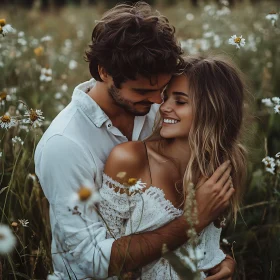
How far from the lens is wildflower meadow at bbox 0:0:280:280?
2295mm

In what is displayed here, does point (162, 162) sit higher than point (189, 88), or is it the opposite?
point (189, 88)

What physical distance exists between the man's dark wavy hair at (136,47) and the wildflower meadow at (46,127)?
13.5 inches

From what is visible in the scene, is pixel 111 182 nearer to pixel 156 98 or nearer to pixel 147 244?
pixel 147 244

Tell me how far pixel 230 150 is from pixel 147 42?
664mm

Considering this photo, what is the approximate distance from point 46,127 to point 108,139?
3.82ft

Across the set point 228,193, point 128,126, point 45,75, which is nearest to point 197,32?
point 45,75

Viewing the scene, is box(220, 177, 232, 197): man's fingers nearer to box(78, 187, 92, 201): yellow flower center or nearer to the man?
the man

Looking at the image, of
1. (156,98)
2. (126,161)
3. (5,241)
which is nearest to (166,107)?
(156,98)

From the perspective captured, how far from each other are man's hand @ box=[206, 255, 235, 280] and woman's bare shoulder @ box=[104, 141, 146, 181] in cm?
57

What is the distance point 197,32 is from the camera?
5531mm

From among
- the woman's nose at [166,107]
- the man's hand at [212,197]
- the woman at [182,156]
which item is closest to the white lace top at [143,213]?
the woman at [182,156]

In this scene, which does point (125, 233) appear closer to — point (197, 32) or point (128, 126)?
point (128, 126)

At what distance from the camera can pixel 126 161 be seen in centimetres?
214

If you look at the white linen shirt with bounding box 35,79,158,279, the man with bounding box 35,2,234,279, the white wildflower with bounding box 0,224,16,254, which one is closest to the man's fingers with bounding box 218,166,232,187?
the man with bounding box 35,2,234,279
